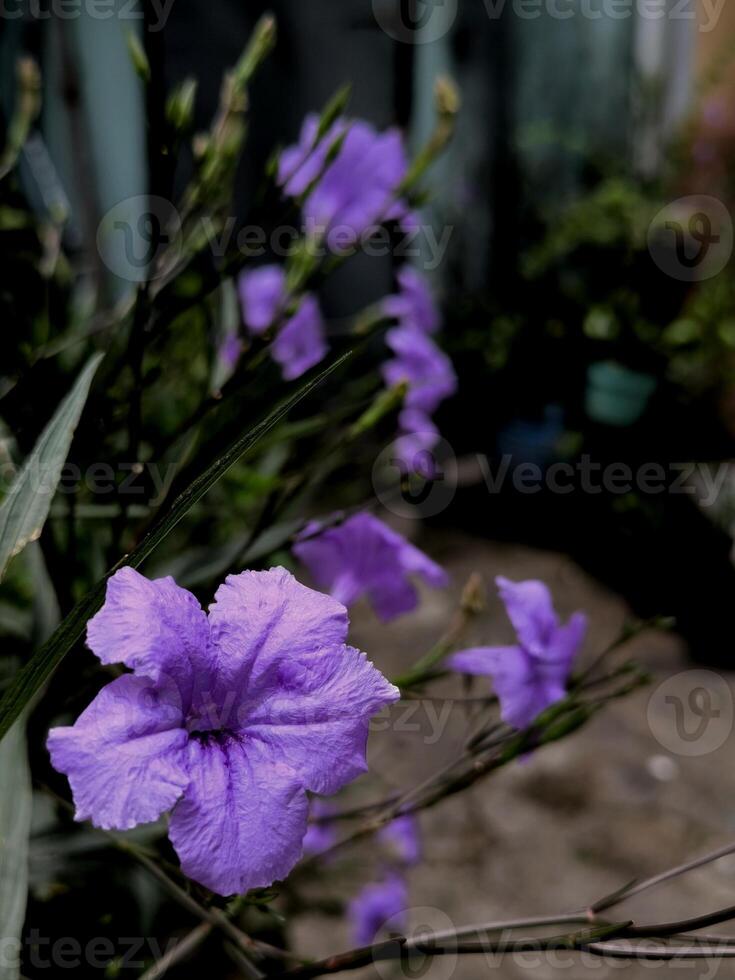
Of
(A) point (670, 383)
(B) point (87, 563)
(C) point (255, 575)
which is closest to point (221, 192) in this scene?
(B) point (87, 563)

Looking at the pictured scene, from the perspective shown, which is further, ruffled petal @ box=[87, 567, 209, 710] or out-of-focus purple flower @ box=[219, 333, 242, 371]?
out-of-focus purple flower @ box=[219, 333, 242, 371]

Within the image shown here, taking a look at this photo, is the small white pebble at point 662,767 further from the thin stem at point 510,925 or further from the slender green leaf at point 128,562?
the slender green leaf at point 128,562

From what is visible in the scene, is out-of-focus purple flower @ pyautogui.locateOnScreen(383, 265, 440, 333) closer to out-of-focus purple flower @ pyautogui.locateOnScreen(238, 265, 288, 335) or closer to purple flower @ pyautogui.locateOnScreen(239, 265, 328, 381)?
purple flower @ pyautogui.locateOnScreen(239, 265, 328, 381)

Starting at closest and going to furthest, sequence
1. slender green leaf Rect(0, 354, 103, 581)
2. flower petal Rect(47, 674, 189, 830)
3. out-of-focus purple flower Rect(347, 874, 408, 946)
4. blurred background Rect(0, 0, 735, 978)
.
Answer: flower petal Rect(47, 674, 189, 830), slender green leaf Rect(0, 354, 103, 581), out-of-focus purple flower Rect(347, 874, 408, 946), blurred background Rect(0, 0, 735, 978)

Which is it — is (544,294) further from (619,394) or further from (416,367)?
(416,367)

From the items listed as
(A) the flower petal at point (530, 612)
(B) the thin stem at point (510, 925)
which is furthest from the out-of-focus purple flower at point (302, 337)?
(B) the thin stem at point (510, 925)

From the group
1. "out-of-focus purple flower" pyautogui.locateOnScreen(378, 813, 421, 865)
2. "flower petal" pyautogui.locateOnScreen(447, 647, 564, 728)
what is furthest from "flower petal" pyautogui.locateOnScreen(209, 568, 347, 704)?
"out-of-focus purple flower" pyautogui.locateOnScreen(378, 813, 421, 865)

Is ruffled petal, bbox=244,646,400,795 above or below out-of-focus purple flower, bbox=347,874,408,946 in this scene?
above

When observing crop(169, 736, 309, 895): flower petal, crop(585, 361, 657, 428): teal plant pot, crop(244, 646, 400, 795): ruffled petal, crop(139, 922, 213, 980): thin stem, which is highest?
crop(244, 646, 400, 795): ruffled petal
